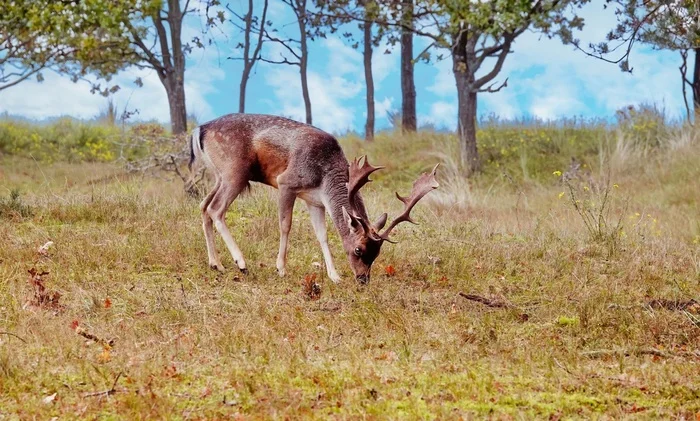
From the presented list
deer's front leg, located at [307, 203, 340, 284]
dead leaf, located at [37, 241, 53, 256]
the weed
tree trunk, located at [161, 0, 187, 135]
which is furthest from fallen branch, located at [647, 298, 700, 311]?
tree trunk, located at [161, 0, 187, 135]

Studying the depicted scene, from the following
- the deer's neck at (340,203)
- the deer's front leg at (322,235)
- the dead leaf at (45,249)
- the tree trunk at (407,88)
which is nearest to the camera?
the deer's neck at (340,203)

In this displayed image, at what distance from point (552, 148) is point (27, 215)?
47.1 feet

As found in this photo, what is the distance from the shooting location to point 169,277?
9008mm

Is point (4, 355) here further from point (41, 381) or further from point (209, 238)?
point (209, 238)

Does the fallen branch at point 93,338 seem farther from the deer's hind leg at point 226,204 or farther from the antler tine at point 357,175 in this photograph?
the antler tine at point 357,175

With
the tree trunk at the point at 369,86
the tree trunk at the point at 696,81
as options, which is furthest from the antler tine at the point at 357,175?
the tree trunk at the point at 696,81

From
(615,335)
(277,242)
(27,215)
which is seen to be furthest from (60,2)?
(615,335)

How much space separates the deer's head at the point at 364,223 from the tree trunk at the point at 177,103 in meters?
14.0

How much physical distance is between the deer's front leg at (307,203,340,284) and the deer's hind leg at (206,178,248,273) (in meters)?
0.81

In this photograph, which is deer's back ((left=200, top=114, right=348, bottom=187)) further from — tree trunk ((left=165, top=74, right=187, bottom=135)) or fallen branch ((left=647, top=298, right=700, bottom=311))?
tree trunk ((left=165, top=74, right=187, bottom=135))

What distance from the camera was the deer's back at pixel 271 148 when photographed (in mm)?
9086

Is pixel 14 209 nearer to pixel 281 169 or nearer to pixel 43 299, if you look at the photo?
pixel 281 169

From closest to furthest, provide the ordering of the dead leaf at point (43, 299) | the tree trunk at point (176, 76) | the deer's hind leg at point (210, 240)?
the dead leaf at point (43, 299), the deer's hind leg at point (210, 240), the tree trunk at point (176, 76)

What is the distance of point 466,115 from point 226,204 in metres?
11.8
